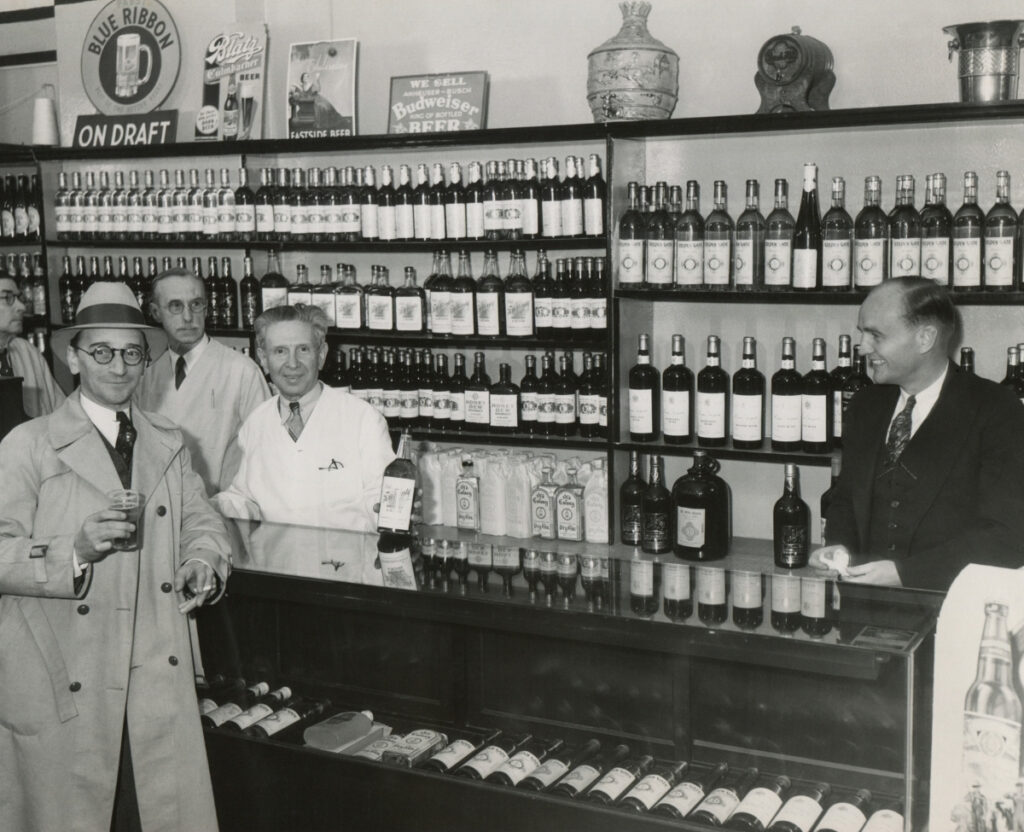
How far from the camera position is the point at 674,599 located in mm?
2029

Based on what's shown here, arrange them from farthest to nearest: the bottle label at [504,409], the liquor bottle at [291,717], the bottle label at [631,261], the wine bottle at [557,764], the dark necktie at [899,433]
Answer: the bottle label at [504,409]
the bottle label at [631,261]
the dark necktie at [899,433]
the liquor bottle at [291,717]
the wine bottle at [557,764]

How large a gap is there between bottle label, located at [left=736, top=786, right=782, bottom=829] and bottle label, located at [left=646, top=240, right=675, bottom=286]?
2.50 m

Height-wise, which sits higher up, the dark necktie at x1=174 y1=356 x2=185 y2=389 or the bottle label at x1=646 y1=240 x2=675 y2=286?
the bottle label at x1=646 y1=240 x2=675 y2=286

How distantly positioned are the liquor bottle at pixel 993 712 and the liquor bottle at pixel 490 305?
3.12 meters

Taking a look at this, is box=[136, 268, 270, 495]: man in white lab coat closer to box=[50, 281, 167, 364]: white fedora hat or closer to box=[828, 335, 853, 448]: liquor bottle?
box=[50, 281, 167, 364]: white fedora hat

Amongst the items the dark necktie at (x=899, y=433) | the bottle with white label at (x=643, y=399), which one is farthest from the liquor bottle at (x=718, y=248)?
the dark necktie at (x=899, y=433)

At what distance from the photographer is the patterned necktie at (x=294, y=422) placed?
3.32 meters

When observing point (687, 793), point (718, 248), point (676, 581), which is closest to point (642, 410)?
point (718, 248)

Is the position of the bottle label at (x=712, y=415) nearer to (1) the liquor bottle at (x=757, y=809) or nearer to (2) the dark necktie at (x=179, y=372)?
(2) the dark necktie at (x=179, y=372)

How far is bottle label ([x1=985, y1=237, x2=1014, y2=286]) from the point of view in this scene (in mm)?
3691

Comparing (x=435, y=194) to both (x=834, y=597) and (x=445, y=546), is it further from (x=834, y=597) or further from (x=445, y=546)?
(x=834, y=597)

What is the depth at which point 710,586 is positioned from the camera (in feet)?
6.86

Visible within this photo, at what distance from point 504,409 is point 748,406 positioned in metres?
1.03

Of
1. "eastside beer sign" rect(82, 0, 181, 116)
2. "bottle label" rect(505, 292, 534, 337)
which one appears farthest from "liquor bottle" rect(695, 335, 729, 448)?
"eastside beer sign" rect(82, 0, 181, 116)
